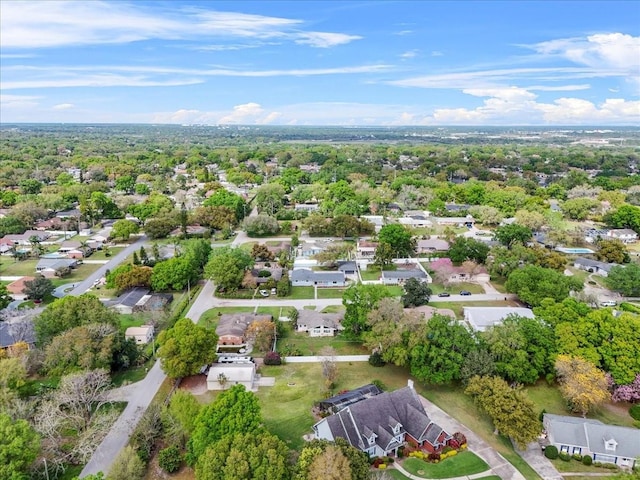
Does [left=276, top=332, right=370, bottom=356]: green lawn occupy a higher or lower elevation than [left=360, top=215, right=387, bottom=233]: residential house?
lower

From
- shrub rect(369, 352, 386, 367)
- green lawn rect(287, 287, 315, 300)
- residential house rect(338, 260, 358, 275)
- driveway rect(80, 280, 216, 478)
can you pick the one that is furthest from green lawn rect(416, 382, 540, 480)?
residential house rect(338, 260, 358, 275)

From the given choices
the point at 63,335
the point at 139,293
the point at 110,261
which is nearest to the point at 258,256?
the point at 139,293

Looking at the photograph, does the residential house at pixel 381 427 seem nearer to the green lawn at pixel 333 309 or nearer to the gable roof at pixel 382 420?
the gable roof at pixel 382 420

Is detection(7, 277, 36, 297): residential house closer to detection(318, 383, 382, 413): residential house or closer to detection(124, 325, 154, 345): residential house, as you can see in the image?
detection(124, 325, 154, 345): residential house

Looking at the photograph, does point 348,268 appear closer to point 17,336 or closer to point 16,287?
point 17,336

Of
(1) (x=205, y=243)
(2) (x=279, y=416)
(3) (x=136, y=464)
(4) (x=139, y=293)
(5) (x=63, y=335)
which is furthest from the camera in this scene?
(1) (x=205, y=243)

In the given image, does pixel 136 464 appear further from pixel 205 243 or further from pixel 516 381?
pixel 205 243
